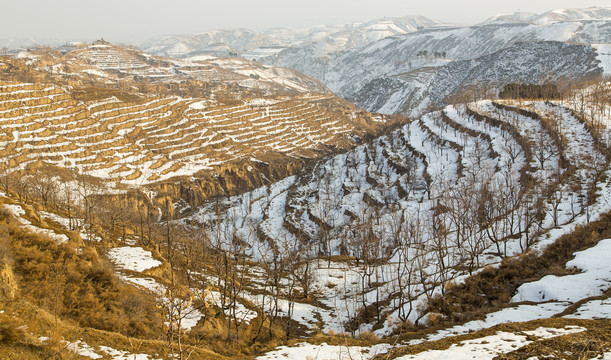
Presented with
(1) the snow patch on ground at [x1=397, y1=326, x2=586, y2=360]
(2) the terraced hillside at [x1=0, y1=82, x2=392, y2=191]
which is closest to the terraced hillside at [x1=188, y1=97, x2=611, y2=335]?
(1) the snow patch on ground at [x1=397, y1=326, x2=586, y2=360]

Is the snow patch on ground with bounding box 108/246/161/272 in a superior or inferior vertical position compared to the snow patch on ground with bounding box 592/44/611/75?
inferior

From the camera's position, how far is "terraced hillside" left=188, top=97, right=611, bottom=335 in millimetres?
34906

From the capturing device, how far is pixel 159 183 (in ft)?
299

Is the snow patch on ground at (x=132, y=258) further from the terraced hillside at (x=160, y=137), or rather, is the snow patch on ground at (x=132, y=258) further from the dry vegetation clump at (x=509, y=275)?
→ the terraced hillside at (x=160, y=137)

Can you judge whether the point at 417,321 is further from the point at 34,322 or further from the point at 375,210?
the point at 375,210

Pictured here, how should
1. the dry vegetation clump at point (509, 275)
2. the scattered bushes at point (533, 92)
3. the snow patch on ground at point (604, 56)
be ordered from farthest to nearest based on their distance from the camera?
1. the snow patch on ground at point (604, 56)
2. the scattered bushes at point (533, 92)
3. the dry vegetation clump at point (509, 275)

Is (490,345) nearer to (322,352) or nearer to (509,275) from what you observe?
(322,352)

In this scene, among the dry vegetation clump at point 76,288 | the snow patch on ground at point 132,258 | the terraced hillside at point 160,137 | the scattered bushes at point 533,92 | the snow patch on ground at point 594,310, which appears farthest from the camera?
the scattered bushes at point 533,92

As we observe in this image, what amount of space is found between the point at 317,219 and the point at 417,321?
48795mm

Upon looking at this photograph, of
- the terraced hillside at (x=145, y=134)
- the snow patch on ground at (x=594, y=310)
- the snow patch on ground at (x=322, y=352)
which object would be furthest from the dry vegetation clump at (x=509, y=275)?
the terraced hillside at (x=145, y=134)

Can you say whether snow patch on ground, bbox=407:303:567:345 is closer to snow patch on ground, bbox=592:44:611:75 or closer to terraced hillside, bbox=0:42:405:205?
terraced hillside, bbox=0:42:405:205

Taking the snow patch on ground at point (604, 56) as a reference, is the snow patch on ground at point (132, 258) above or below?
below

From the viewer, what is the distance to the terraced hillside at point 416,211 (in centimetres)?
3491

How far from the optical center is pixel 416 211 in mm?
63281
